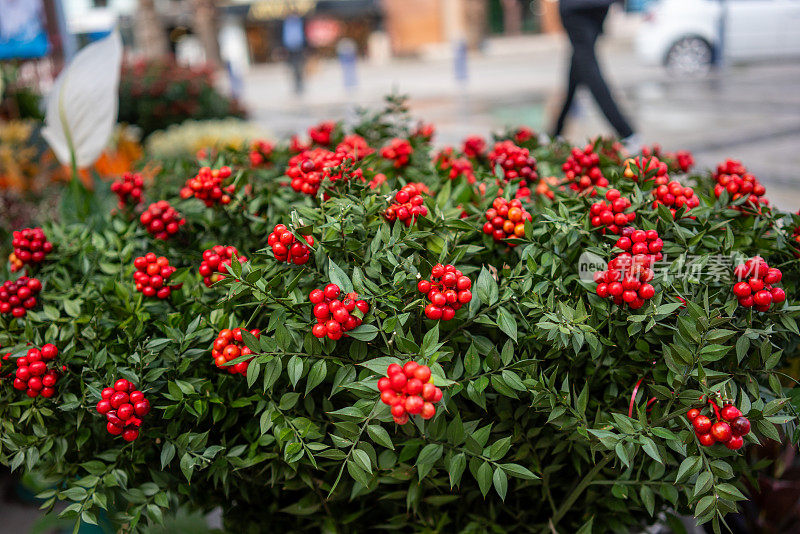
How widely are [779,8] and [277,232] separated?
10.7 meters

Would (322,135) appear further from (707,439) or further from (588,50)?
(588,50)

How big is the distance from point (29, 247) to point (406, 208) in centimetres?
106

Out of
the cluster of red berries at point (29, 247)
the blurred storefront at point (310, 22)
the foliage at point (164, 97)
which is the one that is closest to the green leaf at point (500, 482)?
the cluster of red berries at point (29, 247)

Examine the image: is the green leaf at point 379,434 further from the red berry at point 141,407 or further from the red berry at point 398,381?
the red berry at point 141,407

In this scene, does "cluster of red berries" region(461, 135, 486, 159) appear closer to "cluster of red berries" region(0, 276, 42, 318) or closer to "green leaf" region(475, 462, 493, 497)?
"green leaf" region(475, 462, 493, 497)

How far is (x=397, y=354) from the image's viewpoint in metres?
1.18

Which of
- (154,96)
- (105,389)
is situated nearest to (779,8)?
(154,96)

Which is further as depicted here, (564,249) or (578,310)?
(564,249)

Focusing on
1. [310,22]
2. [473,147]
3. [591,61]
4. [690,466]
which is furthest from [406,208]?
[310,22]

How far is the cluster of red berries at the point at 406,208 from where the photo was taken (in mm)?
1347

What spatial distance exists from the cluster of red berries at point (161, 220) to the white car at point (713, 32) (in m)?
10.2

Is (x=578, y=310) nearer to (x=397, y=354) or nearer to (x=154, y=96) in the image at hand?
(x=397, y=354)

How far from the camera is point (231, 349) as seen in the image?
126cm

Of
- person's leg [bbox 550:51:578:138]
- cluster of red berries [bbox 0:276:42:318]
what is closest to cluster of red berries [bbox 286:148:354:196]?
cluster of red berries [bbox 0:276:42:318]
